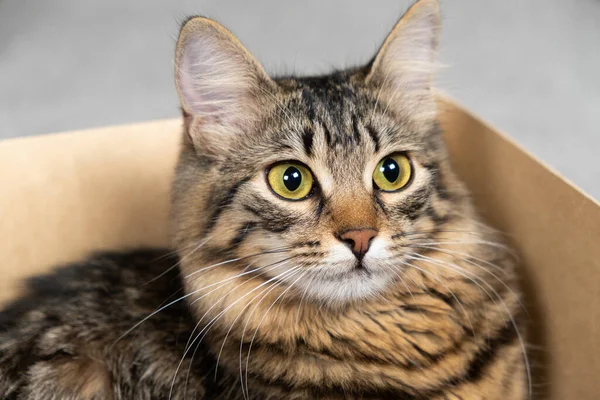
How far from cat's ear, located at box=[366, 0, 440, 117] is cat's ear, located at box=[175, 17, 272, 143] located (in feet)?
0.84

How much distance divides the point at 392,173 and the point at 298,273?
283mm

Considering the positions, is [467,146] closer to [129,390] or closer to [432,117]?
[432,117]

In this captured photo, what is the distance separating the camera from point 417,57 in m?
1.37

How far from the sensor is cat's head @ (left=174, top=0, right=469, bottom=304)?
111cm

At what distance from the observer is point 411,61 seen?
1.37 meters

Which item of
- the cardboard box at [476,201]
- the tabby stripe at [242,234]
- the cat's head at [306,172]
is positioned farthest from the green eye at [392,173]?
the cardboard box at [476,201]

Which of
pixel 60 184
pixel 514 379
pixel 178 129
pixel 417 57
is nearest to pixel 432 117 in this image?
pixel 417 57

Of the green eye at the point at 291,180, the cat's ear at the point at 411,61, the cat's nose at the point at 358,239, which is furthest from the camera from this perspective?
the cat's ear at the point at 411,61

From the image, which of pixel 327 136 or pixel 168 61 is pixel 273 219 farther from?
pixel 168 61

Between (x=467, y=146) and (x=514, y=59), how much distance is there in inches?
44.3

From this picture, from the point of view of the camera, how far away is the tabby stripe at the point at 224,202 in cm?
120

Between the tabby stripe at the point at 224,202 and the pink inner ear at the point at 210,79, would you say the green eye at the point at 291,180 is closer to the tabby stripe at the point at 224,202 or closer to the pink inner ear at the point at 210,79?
the tabby stripe at the point at 224,202

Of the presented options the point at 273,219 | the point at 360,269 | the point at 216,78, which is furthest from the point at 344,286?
the point at 216,78

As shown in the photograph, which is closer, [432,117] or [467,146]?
[432,117]
